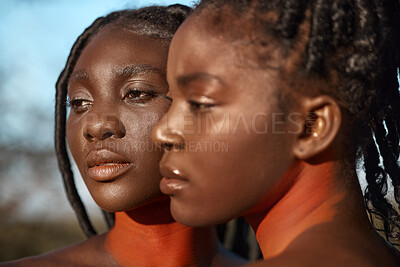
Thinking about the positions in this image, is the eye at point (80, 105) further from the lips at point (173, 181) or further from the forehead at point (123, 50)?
the lips at point (173, 181)

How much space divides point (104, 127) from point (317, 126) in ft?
3.37

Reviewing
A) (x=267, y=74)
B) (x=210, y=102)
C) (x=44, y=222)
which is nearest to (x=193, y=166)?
(x=210, y=102)

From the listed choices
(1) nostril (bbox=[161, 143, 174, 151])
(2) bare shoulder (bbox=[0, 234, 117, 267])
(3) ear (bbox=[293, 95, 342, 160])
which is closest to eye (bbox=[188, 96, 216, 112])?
(1) nostril (bbox=[161, 143, 174, 151])

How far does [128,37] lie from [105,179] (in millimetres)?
695

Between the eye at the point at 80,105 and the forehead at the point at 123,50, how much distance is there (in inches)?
6.2

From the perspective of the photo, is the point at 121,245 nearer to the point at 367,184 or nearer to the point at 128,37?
the point at 128,37

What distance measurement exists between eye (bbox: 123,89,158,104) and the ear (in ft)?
3.08

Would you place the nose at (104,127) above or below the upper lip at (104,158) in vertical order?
above

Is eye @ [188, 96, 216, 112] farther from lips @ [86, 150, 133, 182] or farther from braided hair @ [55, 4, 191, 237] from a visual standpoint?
braided hair @ [55, 4, 191, 237]

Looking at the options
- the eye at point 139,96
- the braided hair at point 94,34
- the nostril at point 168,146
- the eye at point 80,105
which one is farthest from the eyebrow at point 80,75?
the nostril at point 168,146

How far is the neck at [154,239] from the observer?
2619 mm

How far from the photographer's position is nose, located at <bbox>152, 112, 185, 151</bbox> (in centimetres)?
182

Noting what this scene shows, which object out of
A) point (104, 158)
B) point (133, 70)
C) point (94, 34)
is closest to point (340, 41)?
point (133, 70)

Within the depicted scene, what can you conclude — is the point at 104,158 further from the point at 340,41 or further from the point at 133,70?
the point at 340,41
